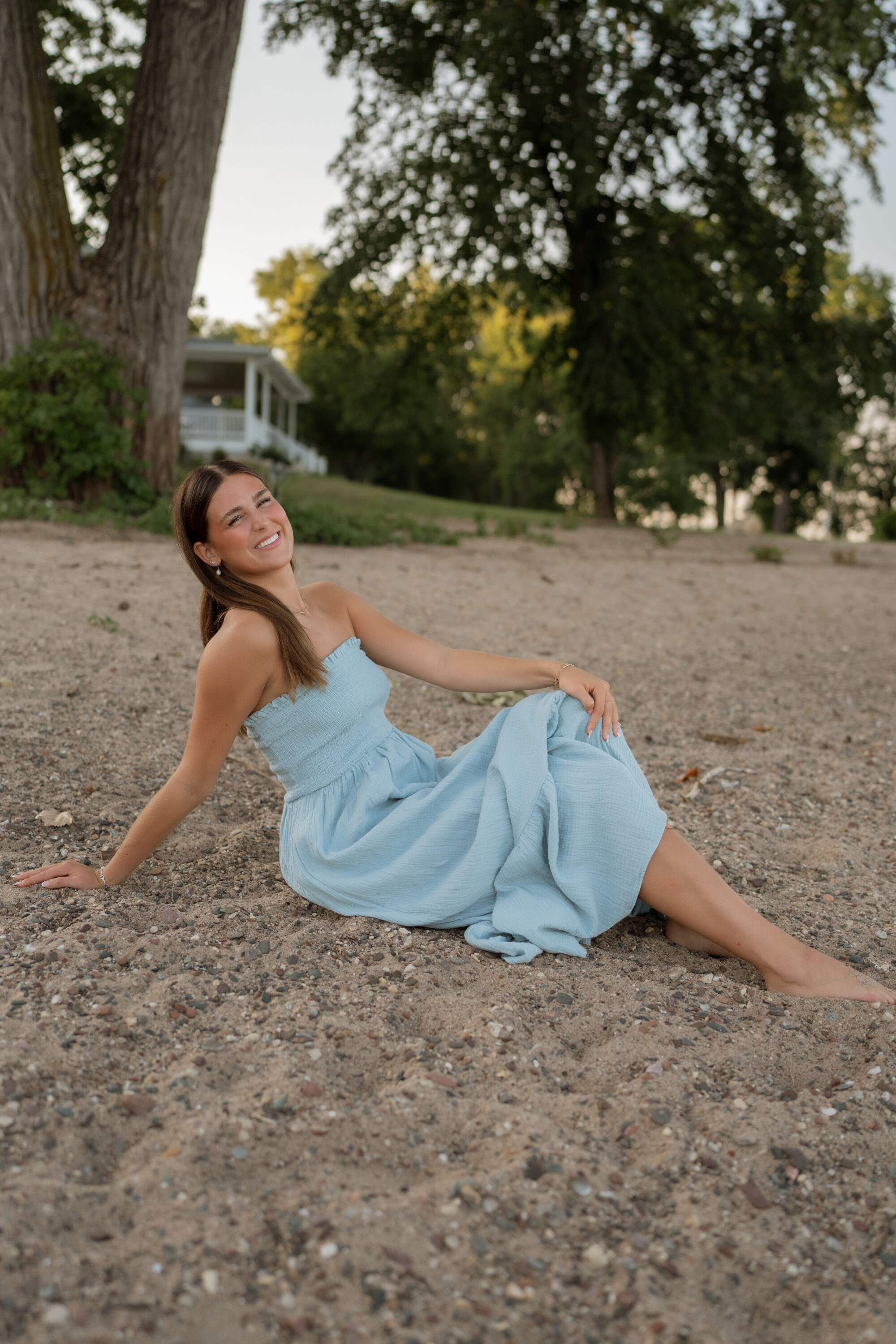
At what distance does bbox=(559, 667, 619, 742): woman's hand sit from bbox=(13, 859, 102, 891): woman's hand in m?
1.48

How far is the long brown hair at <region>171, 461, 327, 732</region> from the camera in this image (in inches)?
105

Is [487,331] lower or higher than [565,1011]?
higher

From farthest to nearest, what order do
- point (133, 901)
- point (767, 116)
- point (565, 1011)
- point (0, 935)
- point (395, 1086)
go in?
1. point (767, 116)
2. point (133, 901)
3. point (0, 935)
4. point (565, 1011)
5. point (395, 1086)

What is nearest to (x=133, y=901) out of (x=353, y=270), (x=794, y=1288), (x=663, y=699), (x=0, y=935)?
(x=0, y=935)

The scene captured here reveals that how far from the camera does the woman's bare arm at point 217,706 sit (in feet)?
8.59

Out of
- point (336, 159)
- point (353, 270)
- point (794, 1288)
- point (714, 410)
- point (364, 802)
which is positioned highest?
point (336, 159)

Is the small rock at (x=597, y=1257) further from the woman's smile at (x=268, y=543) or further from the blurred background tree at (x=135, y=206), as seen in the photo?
the blurred background tree at (x=135, y=206)

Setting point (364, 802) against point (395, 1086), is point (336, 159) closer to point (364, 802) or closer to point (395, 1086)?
point (364, 802)

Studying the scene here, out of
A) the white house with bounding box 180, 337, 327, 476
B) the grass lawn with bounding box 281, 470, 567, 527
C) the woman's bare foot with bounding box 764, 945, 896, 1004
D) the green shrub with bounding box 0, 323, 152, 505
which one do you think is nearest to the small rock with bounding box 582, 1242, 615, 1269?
the woman's bare foot with bounding box 764, 945, 896, 1004

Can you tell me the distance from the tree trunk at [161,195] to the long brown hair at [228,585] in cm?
706

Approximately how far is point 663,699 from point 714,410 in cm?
1263

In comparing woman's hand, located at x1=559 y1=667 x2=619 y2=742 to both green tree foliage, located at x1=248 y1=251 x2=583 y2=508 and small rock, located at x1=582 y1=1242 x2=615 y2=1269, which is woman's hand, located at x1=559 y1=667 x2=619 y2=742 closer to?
small rock, located at x1=582 y1=1242 x2=615 y2=1269

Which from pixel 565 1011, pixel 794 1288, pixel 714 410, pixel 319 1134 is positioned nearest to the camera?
pixel 794 1288

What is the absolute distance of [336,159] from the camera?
582 inches
